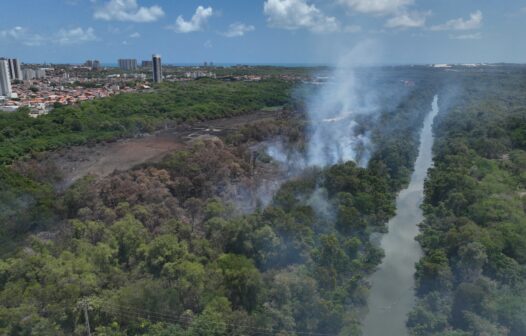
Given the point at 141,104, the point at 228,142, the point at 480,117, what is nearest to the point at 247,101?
the point at 141,104

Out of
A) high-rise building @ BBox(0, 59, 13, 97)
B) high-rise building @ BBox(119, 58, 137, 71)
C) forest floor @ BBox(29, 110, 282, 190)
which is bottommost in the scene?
forest floor @ BBox(29, 110, 282, 190)

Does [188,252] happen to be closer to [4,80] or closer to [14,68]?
[4,80]

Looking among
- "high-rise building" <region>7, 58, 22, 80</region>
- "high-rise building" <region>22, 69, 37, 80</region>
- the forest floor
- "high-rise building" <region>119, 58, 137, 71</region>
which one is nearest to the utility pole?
the forest floor

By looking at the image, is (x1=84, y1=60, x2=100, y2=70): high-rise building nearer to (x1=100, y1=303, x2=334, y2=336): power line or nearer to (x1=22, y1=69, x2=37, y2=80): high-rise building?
(x1=22, y1=69, x2=37, y2=80): high-rise building

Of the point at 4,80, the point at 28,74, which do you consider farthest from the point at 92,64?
the point at 4,80

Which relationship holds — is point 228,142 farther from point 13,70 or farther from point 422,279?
point 13,70

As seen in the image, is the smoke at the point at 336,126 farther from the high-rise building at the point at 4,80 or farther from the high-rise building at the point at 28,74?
the high-rise building at the point at 28,74
